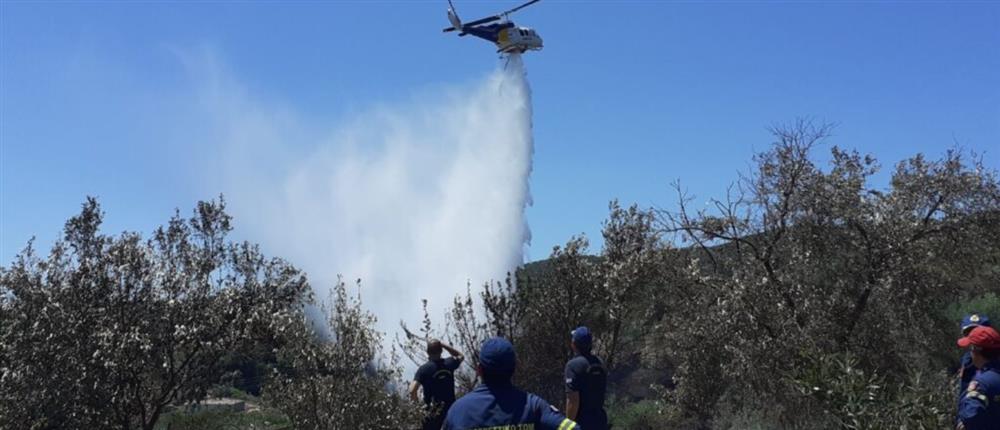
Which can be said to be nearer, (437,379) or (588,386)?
(588,386)

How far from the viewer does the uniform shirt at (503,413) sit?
3.99 meters

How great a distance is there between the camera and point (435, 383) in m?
9.09

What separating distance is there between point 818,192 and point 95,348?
37.3 ft

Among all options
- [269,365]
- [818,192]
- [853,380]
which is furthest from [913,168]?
[269,365]

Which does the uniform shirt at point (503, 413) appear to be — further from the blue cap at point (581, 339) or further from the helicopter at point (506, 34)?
the helicopter at point (506, 34)

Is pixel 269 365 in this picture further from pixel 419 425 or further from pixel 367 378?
pixel 419 425

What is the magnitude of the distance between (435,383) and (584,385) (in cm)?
212

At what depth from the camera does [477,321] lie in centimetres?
1391

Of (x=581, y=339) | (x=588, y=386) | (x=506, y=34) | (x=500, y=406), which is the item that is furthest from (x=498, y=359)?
(x=506, y=34)

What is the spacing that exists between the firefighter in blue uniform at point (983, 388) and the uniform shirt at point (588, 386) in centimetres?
312

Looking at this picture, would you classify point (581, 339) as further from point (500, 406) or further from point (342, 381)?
point (500, 406)

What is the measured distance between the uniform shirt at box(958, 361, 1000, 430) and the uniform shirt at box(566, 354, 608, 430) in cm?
313

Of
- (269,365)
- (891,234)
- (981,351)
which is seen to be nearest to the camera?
(981,351)

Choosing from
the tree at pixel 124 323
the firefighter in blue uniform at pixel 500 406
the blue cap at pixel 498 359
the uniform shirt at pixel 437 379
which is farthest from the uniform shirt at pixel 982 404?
the tree at pixel 124 323
